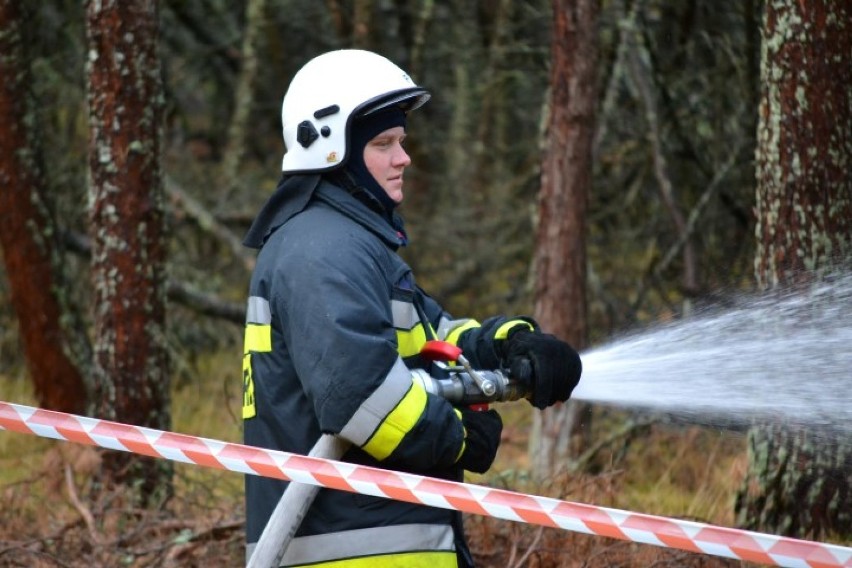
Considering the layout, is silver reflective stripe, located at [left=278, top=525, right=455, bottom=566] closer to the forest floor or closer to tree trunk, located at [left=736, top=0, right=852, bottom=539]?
the forest floor

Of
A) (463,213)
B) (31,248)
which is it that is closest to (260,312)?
(31,248)

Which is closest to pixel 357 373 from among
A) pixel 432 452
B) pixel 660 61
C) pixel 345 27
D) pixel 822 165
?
pixel 432 452

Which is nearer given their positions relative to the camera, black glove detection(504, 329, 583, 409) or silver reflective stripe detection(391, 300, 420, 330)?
silver reflective stripe detection(391, 300, 420, 330)

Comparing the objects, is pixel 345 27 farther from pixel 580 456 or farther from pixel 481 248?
pixel 580 456

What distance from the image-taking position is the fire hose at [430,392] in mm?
2975

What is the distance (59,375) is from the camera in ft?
24.2

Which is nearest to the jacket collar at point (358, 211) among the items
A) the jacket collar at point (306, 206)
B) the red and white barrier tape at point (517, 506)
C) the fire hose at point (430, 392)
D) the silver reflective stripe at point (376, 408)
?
the jacket collar at point (306, 206)

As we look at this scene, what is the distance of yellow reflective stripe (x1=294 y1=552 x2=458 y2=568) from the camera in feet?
9.76

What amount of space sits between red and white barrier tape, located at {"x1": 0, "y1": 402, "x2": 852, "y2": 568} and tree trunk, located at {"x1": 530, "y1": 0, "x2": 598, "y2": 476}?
3.49 meters

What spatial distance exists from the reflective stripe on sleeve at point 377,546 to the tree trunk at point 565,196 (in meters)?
3.40

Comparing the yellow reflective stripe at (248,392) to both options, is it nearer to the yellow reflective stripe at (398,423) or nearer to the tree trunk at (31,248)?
the yellow reflective stripe at (398,423)

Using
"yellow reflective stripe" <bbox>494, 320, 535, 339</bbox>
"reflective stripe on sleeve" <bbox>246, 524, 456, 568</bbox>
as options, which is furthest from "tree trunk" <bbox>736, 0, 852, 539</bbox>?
"reflective stripe on sleeve" <bbox>246, 524, 456, 568</bbox>

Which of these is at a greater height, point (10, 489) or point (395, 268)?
point (395, 268)

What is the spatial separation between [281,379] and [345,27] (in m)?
8.35
